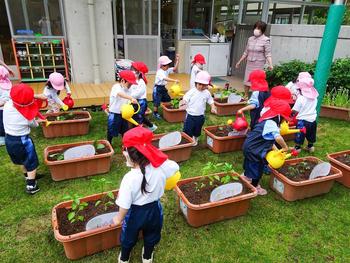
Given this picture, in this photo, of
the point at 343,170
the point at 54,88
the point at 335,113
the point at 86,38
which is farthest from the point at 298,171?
the point at 86,38

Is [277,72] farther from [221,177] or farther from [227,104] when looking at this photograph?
[221,177]

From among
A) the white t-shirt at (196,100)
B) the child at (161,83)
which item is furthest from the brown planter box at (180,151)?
the child at (161,83)

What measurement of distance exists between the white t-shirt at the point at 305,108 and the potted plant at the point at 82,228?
10.1 feet

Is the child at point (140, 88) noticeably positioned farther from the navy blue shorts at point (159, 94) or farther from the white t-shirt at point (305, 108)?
the white t-shirt at point (305, 108)

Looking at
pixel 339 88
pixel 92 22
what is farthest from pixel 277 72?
pixel 92 22

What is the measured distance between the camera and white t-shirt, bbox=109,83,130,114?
411 cm

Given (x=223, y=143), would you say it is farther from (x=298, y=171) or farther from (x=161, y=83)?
(x=161, y=83)

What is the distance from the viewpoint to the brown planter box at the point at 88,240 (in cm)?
249

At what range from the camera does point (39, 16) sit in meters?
7.44

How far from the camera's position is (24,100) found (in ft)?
10.2

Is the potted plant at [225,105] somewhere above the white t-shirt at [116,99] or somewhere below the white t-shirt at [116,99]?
below

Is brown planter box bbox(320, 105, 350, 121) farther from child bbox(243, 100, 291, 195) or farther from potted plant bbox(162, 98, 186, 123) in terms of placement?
child bbox(243, 100, 291, 195)

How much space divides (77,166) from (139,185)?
76.6 inches

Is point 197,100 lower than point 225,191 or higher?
higher
